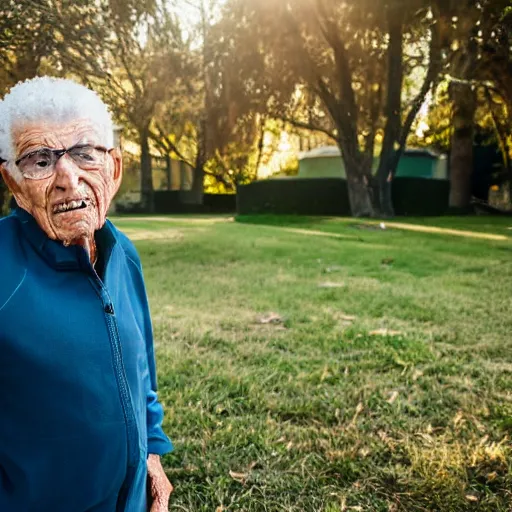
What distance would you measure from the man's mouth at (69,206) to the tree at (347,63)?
14077 millimetres

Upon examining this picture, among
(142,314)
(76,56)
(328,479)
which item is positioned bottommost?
(328,479)

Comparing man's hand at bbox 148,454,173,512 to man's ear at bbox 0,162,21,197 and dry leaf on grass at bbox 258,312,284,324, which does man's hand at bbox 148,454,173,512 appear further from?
dry leaf on grass at bbox 258,312,284,324

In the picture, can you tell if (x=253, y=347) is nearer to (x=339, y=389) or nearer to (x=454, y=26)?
(x=339, y=389)

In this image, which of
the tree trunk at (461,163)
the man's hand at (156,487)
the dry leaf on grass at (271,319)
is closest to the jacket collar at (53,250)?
the man's hand at (156,487)

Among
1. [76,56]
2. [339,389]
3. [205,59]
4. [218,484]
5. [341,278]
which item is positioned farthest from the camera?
[205,59]

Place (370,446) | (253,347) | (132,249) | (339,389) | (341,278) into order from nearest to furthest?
(132,249), (370,446), (339,389), (253,347), (341,278)

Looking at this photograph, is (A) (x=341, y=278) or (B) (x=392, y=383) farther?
(A) (x=341, y=278)

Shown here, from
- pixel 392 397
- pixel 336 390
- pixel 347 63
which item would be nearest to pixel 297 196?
pixel 347 63

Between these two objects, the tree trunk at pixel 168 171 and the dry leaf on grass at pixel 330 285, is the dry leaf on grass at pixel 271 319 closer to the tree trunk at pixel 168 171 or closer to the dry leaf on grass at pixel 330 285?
the dry leaf on grass at pixel 330 285

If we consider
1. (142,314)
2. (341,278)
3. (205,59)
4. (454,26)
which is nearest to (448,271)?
A: (341,278)

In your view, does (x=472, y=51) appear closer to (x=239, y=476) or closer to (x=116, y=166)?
(x=239, y=476)

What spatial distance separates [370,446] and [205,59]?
16739mm

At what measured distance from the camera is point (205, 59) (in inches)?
696

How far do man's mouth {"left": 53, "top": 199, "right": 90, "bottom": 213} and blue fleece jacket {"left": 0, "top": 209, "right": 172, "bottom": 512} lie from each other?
0.07 m
